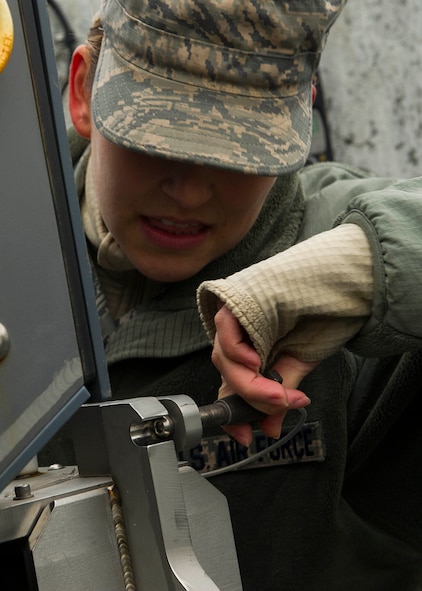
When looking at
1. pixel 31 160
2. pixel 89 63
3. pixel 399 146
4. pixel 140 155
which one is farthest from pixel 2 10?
pixel 399 146

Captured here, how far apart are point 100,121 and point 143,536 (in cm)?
63

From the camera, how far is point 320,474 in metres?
1.42

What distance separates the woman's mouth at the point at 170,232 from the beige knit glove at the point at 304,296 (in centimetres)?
34

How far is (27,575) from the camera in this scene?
77 cm

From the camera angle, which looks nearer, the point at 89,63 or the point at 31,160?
the point at 31,160

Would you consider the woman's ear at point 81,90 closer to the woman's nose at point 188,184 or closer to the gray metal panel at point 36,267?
the woman's nose at point 188,184

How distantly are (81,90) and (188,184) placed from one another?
36cm

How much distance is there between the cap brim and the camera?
4.05ft

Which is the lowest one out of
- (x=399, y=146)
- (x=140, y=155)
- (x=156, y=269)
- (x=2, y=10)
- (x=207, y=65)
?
(x=399, y=146)

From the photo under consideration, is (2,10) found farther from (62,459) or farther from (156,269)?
(62,459)

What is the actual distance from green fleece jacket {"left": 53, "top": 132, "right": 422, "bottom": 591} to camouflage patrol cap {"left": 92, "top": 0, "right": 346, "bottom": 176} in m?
0.20

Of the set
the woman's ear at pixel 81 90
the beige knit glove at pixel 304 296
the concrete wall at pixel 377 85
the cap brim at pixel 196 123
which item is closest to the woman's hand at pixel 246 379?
the beige knit glove at pixel 304 296

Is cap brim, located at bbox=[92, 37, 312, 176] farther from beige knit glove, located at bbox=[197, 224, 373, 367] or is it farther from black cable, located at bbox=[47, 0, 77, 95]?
black cable, located at bbox=[47, 0, 77, 95]

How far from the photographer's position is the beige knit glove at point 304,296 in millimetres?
1006
